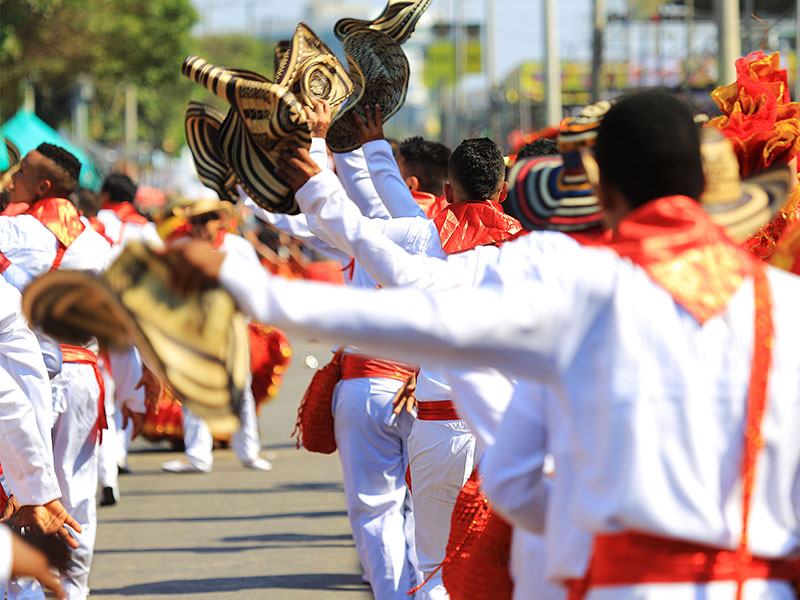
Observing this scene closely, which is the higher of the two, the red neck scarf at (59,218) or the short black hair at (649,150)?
the short black hair at (649,150)

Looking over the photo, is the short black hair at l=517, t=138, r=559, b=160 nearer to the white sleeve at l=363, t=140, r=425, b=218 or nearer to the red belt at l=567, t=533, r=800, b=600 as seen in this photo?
the white sleeve at l=363, t=140, r=425, b=218

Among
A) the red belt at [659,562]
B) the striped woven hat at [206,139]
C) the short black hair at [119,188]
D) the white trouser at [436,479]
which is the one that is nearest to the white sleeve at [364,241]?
the striped woven hat at [206,139]

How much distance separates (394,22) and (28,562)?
2.65m

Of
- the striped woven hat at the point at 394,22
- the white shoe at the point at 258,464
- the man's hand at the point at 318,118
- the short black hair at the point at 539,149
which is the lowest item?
the white shoe at the point at 258,464

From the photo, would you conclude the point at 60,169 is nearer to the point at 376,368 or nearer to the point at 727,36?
the point at 376,368

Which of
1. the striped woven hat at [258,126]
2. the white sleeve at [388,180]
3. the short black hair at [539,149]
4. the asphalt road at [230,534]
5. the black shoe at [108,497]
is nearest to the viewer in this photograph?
the striped woven hat at [258,126]

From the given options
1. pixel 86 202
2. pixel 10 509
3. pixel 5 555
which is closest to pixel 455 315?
pixel 5 555

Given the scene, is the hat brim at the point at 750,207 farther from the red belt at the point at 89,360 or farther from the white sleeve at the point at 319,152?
the red belt at the point at 89,360

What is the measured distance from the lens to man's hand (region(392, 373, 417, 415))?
21.0ft

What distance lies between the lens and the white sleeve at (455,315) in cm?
240

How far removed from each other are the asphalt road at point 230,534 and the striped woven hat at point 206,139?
3.59 m

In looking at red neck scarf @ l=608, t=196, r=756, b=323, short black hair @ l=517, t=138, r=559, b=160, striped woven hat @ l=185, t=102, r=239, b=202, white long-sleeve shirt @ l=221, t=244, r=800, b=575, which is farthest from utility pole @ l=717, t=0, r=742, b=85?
white long-sleeve shirt @ l=221, t=244, r=800, b=575

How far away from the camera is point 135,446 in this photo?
13.8 m

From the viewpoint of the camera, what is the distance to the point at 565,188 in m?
2.96
